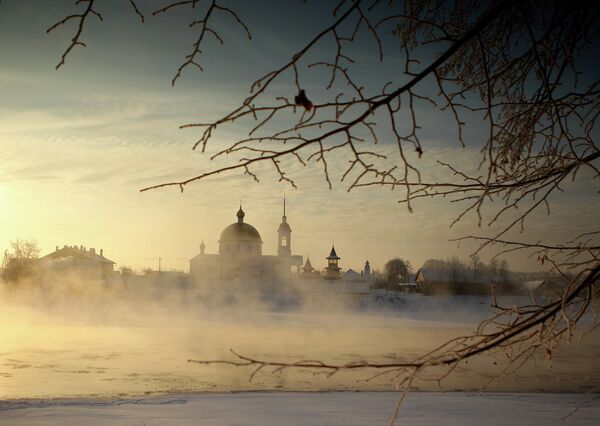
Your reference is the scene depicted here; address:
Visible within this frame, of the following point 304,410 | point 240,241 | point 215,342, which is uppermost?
point 240,241

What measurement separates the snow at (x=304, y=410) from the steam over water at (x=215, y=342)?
94 cm

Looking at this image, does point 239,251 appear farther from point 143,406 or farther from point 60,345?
point 143,406

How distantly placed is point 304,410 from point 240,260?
53.4 metres

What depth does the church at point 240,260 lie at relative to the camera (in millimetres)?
61250

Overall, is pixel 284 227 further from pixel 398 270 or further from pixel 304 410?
pixel 304 410

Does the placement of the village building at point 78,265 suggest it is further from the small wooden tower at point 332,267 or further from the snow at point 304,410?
the snow at point 304,410

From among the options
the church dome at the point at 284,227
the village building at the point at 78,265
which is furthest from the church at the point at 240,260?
the village building at the point at 78,265

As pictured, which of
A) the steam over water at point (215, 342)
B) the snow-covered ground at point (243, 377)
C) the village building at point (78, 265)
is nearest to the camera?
the snow-covered ground at point (243, 377)

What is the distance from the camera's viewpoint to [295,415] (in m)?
9.25

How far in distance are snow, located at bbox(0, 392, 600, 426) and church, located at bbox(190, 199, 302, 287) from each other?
1883 inches

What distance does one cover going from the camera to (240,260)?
6262 cm

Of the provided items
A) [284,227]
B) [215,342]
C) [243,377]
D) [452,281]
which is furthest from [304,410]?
[284,227]

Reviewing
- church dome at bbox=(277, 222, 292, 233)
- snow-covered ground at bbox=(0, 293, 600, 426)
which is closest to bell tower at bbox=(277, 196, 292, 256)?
church dome at bbox=(277, 222, 292, 233)

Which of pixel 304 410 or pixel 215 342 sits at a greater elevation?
pixel 304 410
